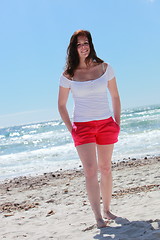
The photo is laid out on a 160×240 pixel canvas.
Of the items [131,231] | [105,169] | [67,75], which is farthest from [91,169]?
[67,75]

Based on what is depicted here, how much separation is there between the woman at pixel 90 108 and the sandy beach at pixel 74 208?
378mm

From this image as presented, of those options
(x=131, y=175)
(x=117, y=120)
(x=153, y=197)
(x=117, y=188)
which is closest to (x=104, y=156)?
(x=117, y=120)

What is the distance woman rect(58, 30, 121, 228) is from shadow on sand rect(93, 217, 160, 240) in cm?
17

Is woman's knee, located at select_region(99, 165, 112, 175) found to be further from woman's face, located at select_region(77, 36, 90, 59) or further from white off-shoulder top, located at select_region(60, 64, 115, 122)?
woman's face, located at select_region(77, 36, 90, 59)

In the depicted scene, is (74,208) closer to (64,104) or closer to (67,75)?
(64,104)

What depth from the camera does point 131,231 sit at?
3.32 meters

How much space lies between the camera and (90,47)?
3.70m

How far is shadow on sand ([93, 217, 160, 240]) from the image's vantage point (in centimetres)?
310

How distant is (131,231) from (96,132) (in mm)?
1034

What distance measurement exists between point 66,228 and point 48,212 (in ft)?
Answer: 3.49

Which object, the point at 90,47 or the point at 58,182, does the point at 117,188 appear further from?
the point at 90,47

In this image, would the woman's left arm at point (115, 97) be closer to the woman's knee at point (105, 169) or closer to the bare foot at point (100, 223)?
the woman's knee at point (105, 169)

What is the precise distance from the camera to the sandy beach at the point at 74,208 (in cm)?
349

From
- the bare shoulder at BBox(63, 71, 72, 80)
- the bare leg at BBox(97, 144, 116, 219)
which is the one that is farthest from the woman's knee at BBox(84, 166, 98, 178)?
the bare shoulder at BBox(63, 71, 72, 80)
